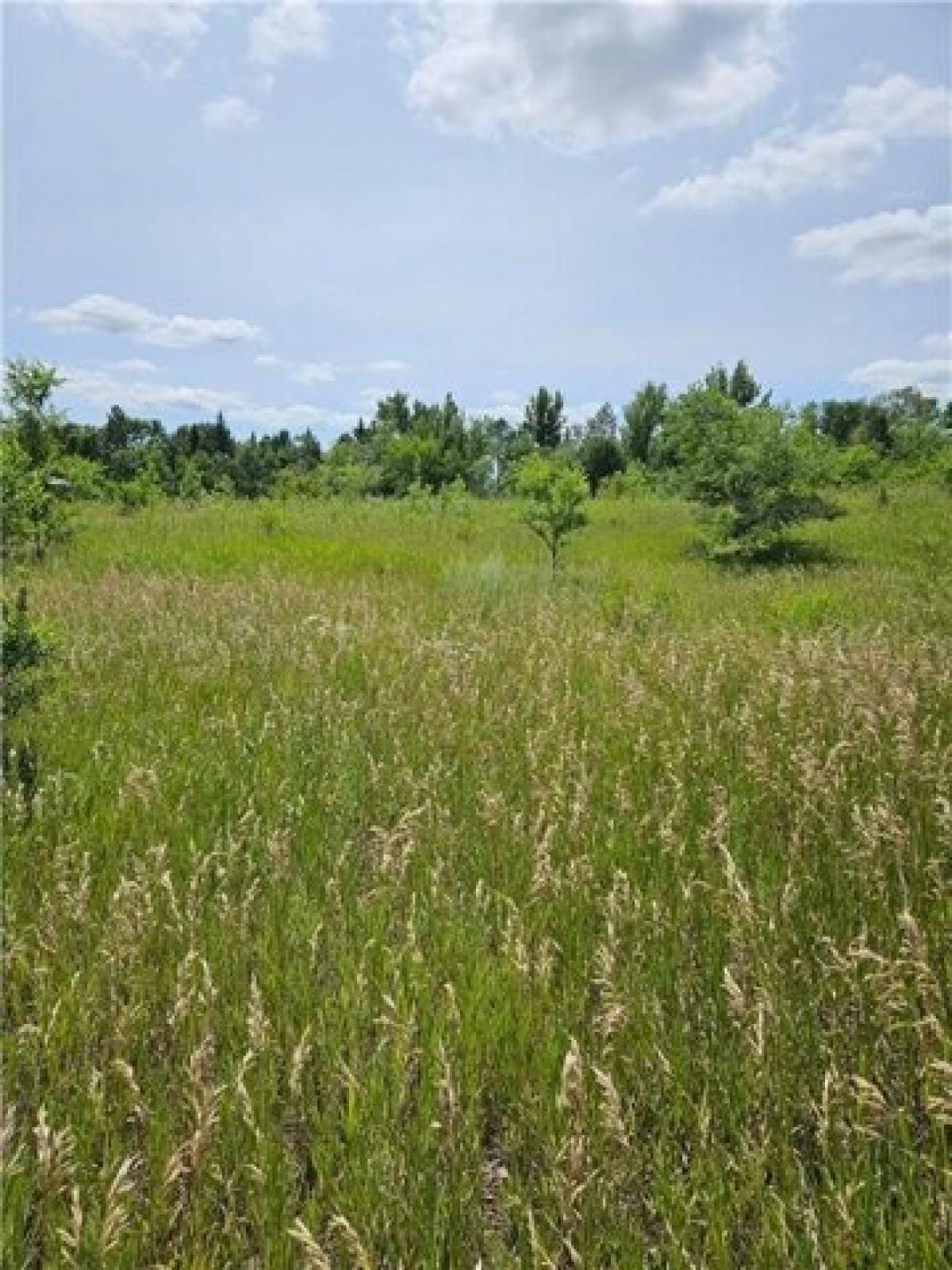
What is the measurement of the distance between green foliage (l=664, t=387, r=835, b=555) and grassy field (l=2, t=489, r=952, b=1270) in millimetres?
14754

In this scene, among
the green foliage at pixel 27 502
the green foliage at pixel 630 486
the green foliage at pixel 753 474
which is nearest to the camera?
the green foliage at pixel 27 502

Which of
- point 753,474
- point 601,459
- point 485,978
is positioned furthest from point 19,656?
point 601,459

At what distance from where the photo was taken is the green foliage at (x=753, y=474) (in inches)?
762

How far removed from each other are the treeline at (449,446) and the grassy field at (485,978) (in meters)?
9.18

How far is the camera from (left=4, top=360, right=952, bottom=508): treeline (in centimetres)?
1815

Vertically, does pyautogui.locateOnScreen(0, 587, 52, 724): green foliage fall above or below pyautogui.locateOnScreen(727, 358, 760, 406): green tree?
below

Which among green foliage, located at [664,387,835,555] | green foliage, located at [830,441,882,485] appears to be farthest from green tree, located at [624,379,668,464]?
green foliage, located at [664,387,835,555]

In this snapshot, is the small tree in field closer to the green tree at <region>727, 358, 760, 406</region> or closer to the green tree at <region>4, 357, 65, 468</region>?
the green tree at <region>4, 357, 65, 468</region>

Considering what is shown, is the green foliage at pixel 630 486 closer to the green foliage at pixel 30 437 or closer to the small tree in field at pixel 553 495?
the small tree in field at pixel 553 495

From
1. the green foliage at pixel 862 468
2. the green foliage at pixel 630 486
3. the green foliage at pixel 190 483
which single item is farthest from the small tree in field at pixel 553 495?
the green foliage at pixel 190 483

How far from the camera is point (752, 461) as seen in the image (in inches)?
757

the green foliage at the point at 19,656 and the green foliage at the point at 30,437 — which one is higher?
the green foliage at the point at 30,437

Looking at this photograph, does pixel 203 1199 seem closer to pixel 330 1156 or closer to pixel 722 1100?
pixel 330 1156

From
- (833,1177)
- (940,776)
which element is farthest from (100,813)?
(940,776)
